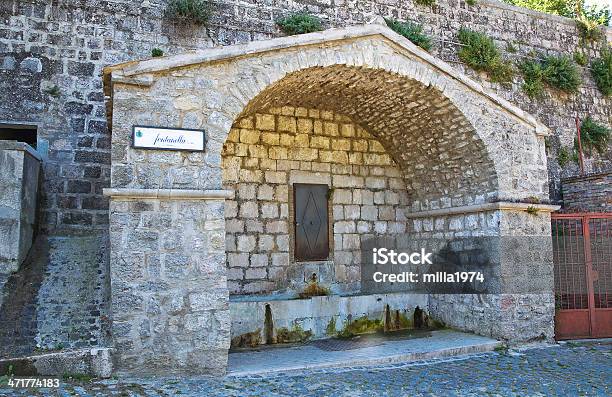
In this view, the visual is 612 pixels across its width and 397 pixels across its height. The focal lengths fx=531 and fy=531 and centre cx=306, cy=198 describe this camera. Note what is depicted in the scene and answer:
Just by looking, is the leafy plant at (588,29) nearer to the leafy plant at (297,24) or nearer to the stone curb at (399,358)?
the leafy plant at (297,24)

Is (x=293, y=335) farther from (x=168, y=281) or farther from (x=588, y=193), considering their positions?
(x=588, y=193)

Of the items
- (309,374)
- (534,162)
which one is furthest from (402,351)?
(534,162)

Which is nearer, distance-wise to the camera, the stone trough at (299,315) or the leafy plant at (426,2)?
the stone trough at (299,315)

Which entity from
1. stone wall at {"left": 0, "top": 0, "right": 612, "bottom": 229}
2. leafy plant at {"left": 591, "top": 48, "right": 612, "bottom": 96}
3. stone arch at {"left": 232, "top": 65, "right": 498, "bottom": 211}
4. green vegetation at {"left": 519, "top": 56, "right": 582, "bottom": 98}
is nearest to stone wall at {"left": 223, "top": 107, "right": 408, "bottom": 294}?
stone arch at {"left": 232, "top": 65, "right": 498, "bottom": 211}

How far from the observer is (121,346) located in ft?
16.9

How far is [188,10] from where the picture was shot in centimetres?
862

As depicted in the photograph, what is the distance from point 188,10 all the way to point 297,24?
6.34ft

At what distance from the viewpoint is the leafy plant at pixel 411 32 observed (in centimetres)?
1017

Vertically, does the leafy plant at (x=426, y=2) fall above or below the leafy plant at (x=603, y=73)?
above

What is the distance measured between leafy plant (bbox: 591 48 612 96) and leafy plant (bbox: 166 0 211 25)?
9.20 m

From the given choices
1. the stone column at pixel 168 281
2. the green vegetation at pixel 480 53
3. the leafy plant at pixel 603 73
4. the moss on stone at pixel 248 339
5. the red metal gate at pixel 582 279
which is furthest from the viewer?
the leafy plant at pixel 603 73

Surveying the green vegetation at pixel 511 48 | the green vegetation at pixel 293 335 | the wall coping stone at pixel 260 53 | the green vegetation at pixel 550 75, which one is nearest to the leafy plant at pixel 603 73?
the green vegetation at pixel 550 75

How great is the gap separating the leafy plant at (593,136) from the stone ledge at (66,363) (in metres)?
10.9

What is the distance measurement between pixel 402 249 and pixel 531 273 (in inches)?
88.0
